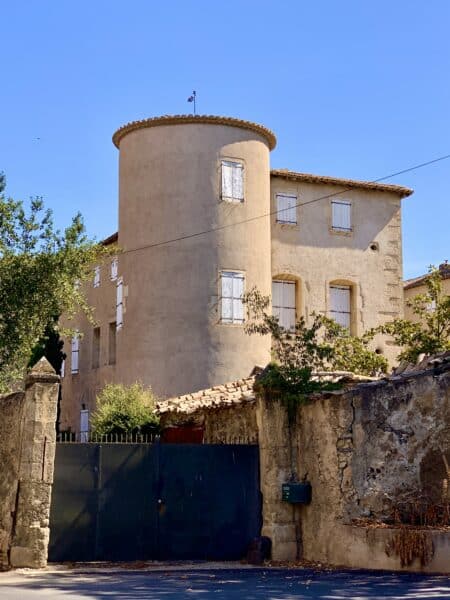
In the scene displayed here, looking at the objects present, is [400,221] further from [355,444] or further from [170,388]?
[355,444]

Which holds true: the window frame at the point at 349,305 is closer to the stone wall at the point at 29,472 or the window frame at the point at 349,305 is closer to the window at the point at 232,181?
the window at the point at 232,181

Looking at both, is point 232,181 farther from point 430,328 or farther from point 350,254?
point 430,328

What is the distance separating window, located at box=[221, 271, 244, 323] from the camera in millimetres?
26281

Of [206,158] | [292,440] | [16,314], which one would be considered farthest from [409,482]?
[206,158]

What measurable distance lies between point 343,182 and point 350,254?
2309 mm

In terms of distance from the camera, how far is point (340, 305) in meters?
29.5

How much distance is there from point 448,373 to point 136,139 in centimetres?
1614

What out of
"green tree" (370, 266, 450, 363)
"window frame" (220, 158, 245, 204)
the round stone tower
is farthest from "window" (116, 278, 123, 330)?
"green tree" (370, 266, 450, 363)

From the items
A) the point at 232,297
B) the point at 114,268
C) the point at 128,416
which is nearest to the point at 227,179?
the point at 232,297

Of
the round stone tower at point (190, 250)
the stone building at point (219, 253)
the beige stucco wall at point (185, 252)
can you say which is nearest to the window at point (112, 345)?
the stone building at point (219, 253)

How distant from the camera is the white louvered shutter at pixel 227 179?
1062 inches

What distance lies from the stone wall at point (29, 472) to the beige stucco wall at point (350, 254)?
49.6ft

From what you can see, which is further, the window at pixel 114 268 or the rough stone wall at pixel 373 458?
the window at pixel 114 268

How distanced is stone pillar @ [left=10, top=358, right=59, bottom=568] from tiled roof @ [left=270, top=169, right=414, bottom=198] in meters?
16.2
